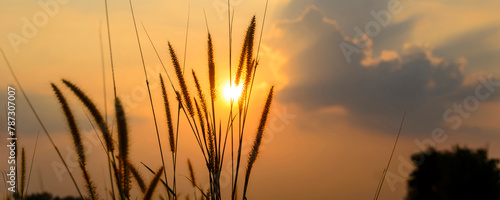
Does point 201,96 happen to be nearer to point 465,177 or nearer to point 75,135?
point 75,135

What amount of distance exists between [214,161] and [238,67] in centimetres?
65

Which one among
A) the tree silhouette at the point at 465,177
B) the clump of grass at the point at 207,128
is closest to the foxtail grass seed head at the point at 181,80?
the clump of grass at the point at 207,128

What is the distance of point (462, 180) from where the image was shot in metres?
19.3

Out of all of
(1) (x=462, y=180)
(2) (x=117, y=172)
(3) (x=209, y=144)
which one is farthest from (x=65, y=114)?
(1) (x=462, y=180)

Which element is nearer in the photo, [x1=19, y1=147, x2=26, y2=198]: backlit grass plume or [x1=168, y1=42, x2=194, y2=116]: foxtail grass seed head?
[x1=168, y1=42, x2=194, y2=116]: foxtail grass seed head

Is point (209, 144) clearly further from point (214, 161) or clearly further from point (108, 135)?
point (108, 135)

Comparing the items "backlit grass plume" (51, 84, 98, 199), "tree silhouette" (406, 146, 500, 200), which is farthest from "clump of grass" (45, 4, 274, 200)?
"tree silhouette" (406, 146, 500, 200)

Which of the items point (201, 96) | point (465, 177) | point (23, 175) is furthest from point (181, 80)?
point (465, 177)

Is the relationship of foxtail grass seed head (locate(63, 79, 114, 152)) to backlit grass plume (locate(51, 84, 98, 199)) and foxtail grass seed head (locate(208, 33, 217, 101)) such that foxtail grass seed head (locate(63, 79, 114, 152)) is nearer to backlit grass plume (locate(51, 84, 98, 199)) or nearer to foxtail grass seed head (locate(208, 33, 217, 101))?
backlit grass plume (locate(51, 84, 98, 199))

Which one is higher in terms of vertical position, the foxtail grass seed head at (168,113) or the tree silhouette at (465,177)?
the tree silhouette at (465,177)

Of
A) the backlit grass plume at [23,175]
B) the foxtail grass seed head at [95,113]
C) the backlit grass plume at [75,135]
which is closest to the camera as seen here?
the foxtail grass seed head at [95,113]

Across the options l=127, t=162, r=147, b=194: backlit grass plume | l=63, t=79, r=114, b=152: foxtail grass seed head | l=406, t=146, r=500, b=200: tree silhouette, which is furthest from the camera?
l=406, t=146, r=500, b=200: tree silhouette

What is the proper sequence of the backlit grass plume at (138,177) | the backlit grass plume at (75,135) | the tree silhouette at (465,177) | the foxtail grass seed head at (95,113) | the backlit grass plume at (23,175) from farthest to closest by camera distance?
the tree silhouette at (465,177) → the backlit grass plume at (23,175) → the backlit grass plume at (138,177) → the backlit grass plume at (75,135) → the foxtail grass seed head at (95,113)

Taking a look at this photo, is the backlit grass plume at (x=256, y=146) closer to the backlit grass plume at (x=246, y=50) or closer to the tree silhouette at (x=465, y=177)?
the backlit grass plume at (x=246, y=50)
